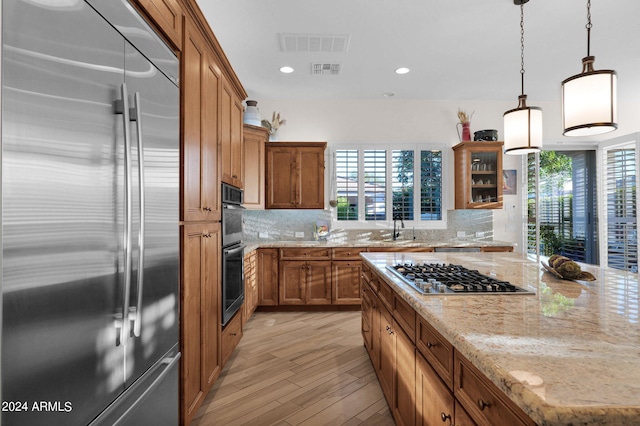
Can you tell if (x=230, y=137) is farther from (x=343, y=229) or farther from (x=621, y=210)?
(x=621, y=210)

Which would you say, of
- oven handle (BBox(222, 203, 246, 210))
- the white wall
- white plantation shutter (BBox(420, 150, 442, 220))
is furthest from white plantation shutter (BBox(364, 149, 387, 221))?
oven handle (BBox(222, 203, 246, 210))

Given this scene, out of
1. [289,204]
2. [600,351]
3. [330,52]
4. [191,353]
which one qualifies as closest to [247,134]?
[289,204]

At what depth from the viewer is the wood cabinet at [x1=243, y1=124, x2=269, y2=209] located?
177 inches

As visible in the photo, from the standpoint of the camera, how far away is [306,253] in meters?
4.53

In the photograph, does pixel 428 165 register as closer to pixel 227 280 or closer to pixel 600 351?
pixel 227 280

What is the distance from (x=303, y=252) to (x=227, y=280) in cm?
185

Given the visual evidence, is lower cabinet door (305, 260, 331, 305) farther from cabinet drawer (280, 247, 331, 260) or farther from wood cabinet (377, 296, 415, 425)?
wood cabinet (377, 296, 415, 425)

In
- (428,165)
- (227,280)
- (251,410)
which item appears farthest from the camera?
(428,165)

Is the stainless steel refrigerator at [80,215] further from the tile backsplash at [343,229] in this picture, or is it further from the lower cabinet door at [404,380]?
the tile backsplash at [343,229]

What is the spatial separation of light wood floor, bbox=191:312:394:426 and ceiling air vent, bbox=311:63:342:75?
9.71 ft

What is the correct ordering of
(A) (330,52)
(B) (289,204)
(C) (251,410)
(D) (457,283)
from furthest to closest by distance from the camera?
(B) (289,204)
(A) (330,52)
(C) (251,410)
(D) (457,283)

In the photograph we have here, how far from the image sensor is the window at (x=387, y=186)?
5246 millimetres

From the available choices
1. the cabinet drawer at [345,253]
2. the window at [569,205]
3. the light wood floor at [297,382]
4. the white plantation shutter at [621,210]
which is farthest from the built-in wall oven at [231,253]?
the window at [569,205]

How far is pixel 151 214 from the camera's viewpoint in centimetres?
140
